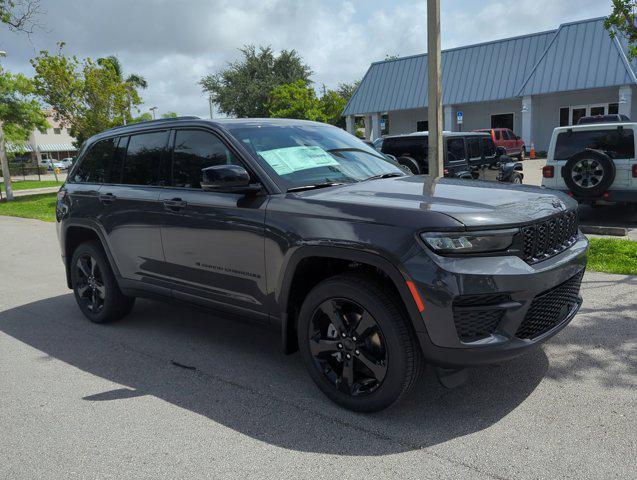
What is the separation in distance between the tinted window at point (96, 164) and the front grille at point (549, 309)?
4002 millimetres

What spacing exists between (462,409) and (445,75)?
3069 cm

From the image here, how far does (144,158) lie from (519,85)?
2730 centimetres

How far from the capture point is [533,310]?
3.15 meters

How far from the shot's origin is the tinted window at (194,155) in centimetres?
417

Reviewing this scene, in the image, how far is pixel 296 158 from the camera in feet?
13.3

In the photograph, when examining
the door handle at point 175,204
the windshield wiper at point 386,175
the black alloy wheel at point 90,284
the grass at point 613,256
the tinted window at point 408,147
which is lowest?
the grass at point 613,256

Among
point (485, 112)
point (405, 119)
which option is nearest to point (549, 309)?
point (485, 112)

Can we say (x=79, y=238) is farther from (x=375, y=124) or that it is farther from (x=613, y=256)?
(x=375, y=124)

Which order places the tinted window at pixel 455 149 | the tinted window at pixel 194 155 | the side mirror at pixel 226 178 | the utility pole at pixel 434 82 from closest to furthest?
the side mirror at pixel 226 178, the tinted window at pixel 194 155, the utility pole at pixel 434 82, the tinted window at pixel 455 149

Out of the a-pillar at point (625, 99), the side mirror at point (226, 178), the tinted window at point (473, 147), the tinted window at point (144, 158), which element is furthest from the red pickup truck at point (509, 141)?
the side mirror at point (226, 178)

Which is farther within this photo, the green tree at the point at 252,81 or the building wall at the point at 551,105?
the green tree at the point at 252,81

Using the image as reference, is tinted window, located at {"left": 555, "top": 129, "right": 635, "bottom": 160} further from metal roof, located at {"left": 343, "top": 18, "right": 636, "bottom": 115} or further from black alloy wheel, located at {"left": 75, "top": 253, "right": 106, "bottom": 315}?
metal roof, located at {"left": 343, "top": 18, "right": 636, "bottom": 115}

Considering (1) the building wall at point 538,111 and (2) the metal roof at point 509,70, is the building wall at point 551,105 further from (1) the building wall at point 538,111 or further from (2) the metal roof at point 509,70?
(2) the metal roof at point 509,70

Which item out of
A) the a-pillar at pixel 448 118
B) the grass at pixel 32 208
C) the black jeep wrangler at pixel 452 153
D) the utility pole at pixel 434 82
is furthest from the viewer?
the a-pillar at pixel 448 118
